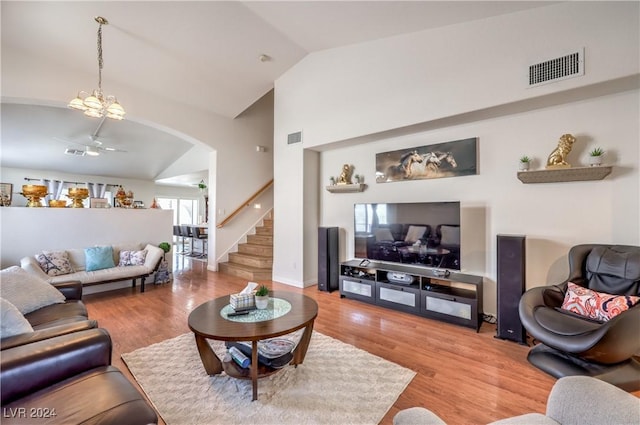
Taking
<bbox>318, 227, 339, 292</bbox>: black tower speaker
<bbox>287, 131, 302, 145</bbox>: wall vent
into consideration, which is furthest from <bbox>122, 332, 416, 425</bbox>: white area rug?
<bbox>287, 131, 302, 145</bbox>: wall vent

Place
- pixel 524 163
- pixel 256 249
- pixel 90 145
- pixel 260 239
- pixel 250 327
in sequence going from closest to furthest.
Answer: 1. pixel 250 327
2. pixel 524 163
3. pixel 256 249
4. pixel 260 239
5. pixel 90 145

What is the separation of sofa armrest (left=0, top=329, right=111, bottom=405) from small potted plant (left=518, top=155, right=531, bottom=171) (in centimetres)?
391

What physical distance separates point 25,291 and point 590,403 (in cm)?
361

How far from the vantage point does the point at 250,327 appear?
190cm

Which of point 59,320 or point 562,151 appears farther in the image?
point 562,151

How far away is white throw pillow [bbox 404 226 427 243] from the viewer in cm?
348

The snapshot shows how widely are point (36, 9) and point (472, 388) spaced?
590 centimetres

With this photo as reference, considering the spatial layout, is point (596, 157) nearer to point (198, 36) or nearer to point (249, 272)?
point (198, 36)

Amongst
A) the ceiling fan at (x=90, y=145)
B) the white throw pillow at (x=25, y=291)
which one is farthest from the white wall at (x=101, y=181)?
the white throw pillow at (x=25, y=291)

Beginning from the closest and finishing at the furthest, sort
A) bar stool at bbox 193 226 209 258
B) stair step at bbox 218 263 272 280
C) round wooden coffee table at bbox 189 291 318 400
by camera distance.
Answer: round wooden coffee table at bbox 189 291 318 400 → stair step at bbox 218 263 272 280 → bar stool at bbox 193 226 209 258

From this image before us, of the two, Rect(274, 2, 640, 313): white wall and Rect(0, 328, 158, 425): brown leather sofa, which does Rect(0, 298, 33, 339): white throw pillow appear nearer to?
Rect(0, 328, 158, 425): brown leather sofa

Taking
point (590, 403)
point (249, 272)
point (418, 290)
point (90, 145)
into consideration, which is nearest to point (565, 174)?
point (418, 290)

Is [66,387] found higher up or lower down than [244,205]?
lower down

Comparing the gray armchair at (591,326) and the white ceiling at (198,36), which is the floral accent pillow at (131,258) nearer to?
the white ceiling at (198,36)
